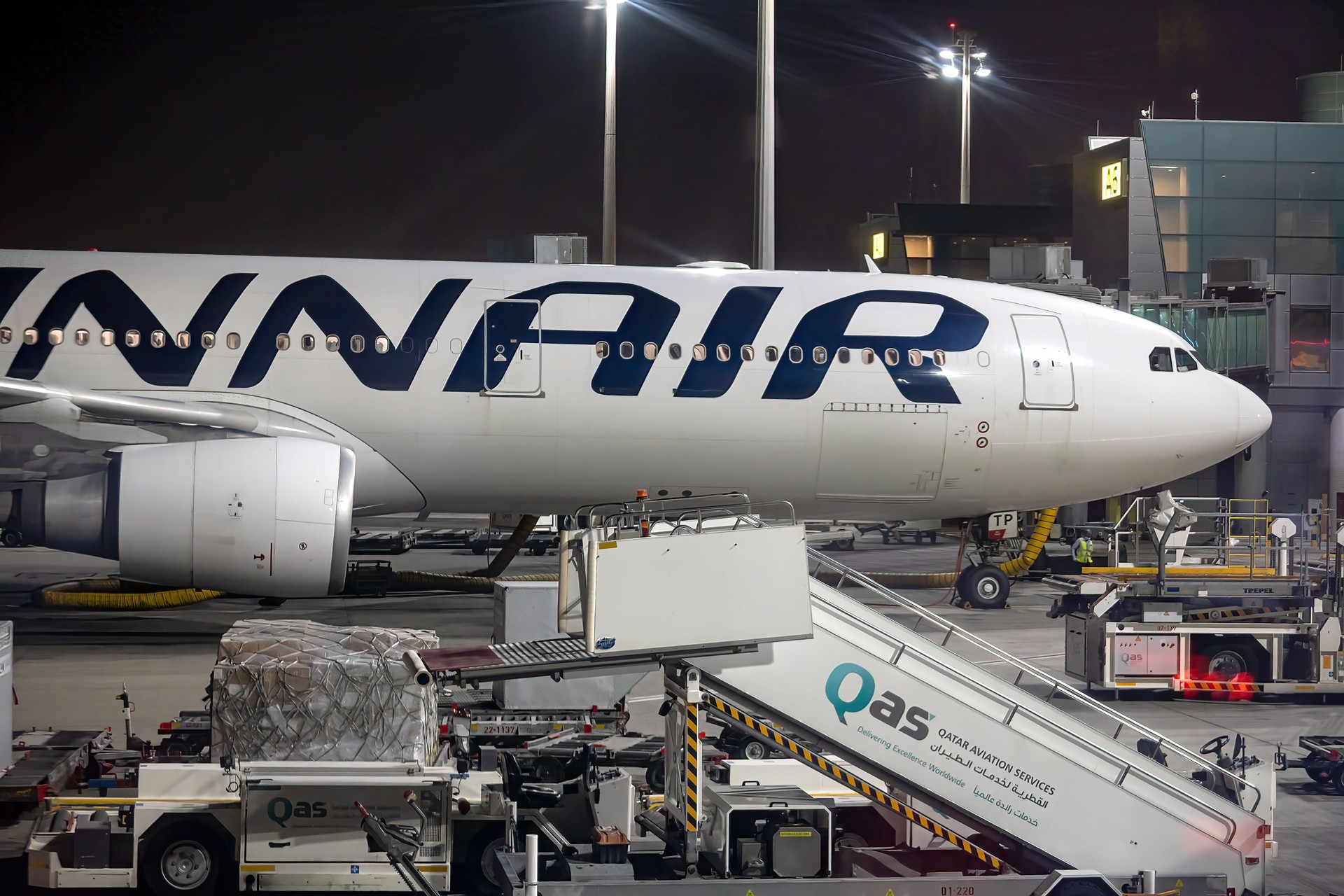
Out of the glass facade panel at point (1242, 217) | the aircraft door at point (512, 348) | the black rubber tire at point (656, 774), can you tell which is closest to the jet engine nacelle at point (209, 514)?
the aircraft door at point (512, 348)

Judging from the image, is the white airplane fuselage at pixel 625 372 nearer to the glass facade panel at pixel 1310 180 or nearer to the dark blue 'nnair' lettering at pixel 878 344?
the dark blue 'nnair' lettering at pixel 878 344

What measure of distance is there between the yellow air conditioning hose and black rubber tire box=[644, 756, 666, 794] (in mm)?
13311

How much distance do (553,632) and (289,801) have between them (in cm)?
433

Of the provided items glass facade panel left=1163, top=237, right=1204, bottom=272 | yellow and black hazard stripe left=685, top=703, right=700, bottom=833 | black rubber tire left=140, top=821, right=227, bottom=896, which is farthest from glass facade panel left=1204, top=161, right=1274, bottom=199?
black rubber tire left=140, top=821, right=227, bottom=896

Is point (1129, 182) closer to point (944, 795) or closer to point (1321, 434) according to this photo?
point (1321, 434)

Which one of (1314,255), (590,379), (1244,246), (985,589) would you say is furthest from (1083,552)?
(1314,255)

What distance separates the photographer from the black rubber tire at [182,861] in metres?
8.17

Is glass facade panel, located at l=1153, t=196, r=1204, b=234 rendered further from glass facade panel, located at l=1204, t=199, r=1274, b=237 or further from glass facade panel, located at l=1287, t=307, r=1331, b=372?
glass facade panel, located at l=1287, t=307, r=1331, b=372

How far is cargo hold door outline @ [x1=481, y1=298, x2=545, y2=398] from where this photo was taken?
1702 cm

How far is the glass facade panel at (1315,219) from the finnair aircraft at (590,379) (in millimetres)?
27096

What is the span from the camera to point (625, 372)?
17.2 m

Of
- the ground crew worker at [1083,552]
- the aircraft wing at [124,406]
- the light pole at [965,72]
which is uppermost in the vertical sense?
the light pole at [965,72]

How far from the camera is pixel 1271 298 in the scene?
37406mm

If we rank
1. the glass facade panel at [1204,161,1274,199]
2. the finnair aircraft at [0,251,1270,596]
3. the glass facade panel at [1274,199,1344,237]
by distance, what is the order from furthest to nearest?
1. the glass facade panel at [1204,161,1274,199]
2. the glass facade panel at [1274,199,1344,237]
3. the finnair aircraft at [0,251,1270,596]
